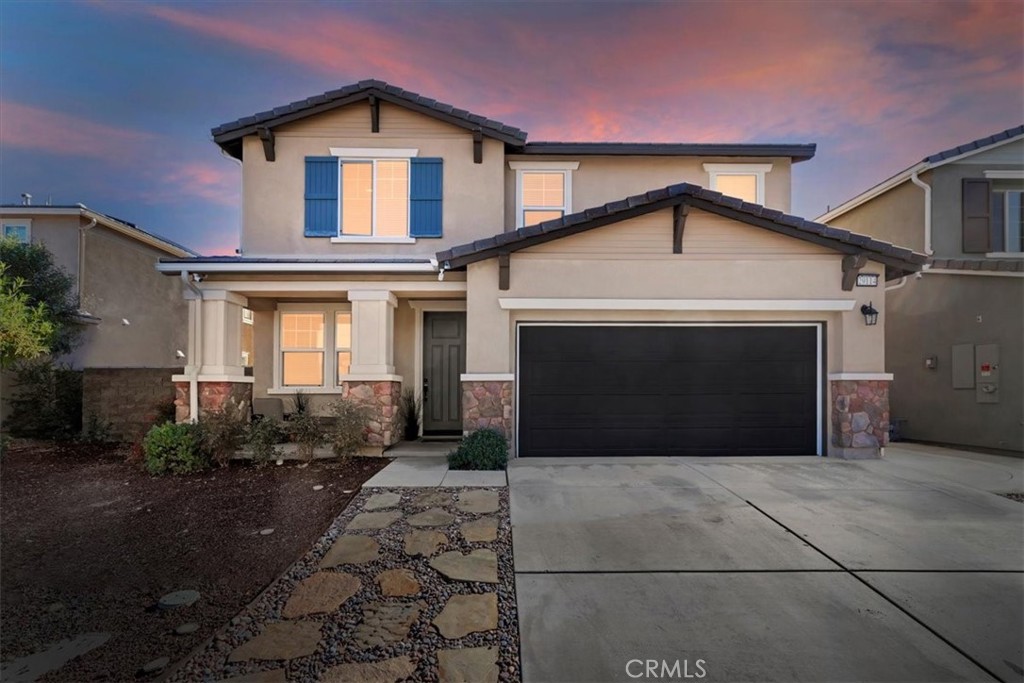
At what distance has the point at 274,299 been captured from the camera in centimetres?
968

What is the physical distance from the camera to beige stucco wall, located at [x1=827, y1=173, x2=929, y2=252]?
433 inches

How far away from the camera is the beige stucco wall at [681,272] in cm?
752

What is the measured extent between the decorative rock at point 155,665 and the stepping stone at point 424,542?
1.67 m

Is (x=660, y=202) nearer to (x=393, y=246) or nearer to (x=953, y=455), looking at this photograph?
(x=393, y=246)

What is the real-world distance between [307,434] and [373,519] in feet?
9.88

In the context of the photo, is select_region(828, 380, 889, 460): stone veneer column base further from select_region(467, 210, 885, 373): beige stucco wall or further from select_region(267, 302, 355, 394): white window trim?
select_region(267, 302, 355, 394): white window trim

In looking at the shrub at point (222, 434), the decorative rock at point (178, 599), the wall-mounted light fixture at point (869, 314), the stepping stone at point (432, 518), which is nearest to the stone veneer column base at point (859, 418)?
the wall-mounted light fixture at point (869, 314)

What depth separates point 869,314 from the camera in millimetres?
7555

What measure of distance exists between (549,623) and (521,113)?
32.8 feet

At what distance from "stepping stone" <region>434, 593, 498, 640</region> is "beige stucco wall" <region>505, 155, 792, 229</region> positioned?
320 inches

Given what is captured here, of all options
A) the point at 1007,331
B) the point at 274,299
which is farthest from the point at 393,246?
the point at 1007,331

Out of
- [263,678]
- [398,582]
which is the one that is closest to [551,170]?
[398,582]

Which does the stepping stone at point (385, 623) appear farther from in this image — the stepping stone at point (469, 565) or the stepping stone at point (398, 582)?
the stepping stone at point (469, 565)

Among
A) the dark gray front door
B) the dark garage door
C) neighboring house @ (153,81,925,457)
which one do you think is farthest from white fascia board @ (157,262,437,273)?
the dark garage door
